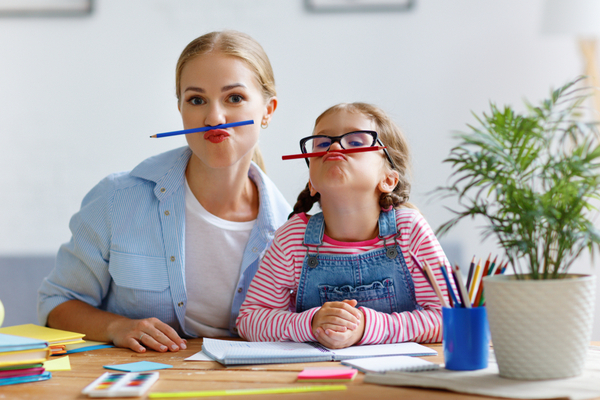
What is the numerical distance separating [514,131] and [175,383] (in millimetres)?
628

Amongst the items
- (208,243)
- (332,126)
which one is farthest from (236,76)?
(208,243)

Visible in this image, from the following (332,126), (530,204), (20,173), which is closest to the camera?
(530,204)

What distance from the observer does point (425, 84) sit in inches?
97.1

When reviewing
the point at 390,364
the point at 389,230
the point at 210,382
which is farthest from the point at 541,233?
the point at 210,382

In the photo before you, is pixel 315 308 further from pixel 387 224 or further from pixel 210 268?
pixel 210 268

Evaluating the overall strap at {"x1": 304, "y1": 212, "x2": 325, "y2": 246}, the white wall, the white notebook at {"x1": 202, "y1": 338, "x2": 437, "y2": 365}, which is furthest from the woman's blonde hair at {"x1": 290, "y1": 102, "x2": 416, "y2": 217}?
the white wall

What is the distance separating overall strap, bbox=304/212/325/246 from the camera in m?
1.20

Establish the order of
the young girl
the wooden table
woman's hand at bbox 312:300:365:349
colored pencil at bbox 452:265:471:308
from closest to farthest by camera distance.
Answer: the wooden table → colored pencil at bbox 452:265:471:308 → woman's hand at bbox 312:300:365:349 → the young girl

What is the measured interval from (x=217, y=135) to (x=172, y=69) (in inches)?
50.4

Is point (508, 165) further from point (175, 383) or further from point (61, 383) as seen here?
point (61, 383)

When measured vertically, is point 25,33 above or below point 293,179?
above

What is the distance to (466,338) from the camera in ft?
2.77

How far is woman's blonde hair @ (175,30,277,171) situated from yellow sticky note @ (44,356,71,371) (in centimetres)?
77

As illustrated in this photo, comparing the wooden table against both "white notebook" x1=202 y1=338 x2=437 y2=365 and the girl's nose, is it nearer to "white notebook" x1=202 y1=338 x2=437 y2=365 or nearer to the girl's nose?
"white notebook" x1=202 y1=338 x2=437 y2=365
